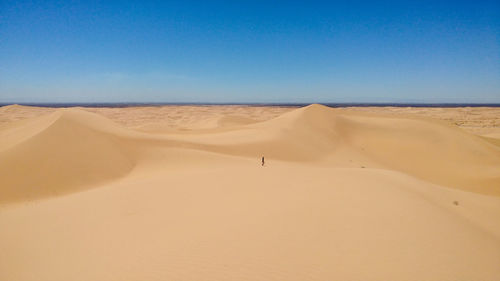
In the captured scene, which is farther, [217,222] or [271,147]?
[271,147]

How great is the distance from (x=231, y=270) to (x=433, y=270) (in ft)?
10.3

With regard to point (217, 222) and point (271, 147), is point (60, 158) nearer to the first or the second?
point (217, 222)

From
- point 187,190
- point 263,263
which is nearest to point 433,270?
point 263,263

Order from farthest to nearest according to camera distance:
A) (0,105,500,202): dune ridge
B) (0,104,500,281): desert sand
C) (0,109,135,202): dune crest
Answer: (0,105,500,202): dune ridge < (0,109,135,202): dune crest < (0,104,500,281): desert sand

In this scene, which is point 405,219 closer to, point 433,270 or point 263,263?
point 433,270

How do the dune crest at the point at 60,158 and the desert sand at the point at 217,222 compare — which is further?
the dune crest at the point at 60,158

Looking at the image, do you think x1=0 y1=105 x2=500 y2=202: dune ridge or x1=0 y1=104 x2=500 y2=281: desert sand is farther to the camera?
x1=0 y1=105 x2=500 y2=202: dune ridge

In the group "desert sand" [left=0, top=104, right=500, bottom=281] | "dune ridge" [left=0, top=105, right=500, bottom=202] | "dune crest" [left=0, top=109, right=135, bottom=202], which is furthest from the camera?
"dune ridge" [left=0, top=105, right=500, bottom=202]

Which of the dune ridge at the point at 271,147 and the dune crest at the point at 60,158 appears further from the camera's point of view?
the dune ridge at the point at 271,147

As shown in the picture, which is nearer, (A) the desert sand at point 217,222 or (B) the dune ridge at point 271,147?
(A) the desert sand at point 217,222

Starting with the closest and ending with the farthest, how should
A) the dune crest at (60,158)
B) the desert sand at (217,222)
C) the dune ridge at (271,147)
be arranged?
1. the desert sand at (217,222)
2. the dune crest at (60,158)
3. the dune ridge at (271,147)

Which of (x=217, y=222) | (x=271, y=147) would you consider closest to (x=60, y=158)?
(x=217, y=222)

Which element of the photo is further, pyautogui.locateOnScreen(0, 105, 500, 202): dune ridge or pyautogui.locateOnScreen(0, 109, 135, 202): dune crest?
pyautogui.locateOnScreen(0, 105, 500, 202): dune ridge

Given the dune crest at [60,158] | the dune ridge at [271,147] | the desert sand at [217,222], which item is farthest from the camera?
the dune ridge at [271,147]
